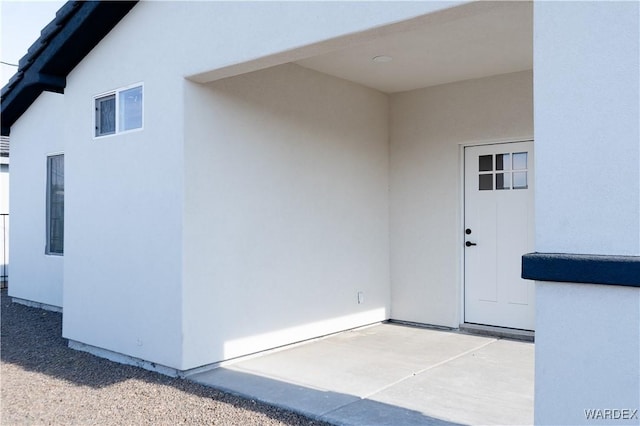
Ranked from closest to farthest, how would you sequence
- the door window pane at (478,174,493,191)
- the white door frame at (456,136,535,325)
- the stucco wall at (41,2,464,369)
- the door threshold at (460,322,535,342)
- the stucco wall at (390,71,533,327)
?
Answer: 1. the stucco wall at (41,2,464,369)
2. the door threshold at (460,322,535,342)
3. the stucco wall at (390,71,533,327)
4. the door window pane at (478,174,493,191)
5. the white door frame at (456,136,535,325)

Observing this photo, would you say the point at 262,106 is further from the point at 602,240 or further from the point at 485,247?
the point at 602,240

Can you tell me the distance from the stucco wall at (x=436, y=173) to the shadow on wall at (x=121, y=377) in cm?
307

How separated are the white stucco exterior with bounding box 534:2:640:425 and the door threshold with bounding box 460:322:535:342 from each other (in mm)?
3769

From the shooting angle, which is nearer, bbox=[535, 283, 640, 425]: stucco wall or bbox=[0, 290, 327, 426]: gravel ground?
bbox=[535, 283, 640, 425]: stucco wall

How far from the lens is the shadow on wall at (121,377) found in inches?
172

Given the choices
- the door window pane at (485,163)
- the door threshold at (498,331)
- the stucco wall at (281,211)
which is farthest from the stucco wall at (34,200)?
the door window pane at (485,163)

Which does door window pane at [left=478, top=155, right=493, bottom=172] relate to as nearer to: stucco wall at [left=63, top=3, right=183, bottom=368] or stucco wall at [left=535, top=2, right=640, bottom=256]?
stucco wall at [left=63, top=3, right=183, bottom=368]

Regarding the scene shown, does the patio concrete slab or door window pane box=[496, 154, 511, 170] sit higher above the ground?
door window pane box=[496, 154, 511, 170]

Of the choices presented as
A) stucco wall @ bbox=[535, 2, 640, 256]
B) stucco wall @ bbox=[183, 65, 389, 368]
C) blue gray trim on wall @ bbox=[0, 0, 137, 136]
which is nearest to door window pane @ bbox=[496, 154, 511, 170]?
stucco wall @ bbox=[183, 65, 389, 368]

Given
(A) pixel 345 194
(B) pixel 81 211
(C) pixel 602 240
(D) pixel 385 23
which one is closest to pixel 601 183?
(C) pixel 602 240

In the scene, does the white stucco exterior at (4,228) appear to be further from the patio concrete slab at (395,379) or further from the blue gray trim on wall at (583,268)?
the blue gray trim on wall at (583,268)

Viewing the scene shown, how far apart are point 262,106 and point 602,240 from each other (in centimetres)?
400

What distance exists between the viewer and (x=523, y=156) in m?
6.91

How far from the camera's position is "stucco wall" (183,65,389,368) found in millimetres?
5535
